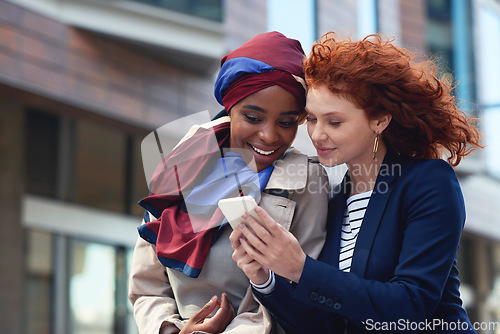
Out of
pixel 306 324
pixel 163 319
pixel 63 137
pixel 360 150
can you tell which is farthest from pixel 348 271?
pixel 63 137

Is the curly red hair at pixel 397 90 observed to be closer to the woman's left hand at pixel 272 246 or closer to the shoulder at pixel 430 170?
the shoulder at pixel 430 170

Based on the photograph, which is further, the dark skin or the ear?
the dark skin

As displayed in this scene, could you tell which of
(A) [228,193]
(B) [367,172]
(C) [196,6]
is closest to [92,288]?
(C) [196,6]

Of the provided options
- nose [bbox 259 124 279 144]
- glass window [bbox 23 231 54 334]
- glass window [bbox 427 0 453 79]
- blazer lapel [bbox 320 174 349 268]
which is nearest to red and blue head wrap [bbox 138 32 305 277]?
nose [bbox 259 124 279 144]

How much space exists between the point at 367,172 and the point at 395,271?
1.34 ft

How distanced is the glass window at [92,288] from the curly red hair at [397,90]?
294 inches

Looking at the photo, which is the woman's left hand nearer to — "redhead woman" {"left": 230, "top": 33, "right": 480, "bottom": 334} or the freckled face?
"redhead woman" {"left": 230, "top": 33, "right": 480, "bottom": 334}

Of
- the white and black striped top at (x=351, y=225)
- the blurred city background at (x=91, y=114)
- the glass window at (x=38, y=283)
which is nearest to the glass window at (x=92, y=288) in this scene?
the blurred city background at (x=91, y=114)

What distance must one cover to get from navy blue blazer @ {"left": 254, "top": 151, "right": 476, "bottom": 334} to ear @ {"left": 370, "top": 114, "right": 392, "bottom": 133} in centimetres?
11

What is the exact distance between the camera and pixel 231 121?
2373mm

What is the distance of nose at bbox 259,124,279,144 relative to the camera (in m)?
2.27

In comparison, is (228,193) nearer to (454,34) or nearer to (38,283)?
(38,283)

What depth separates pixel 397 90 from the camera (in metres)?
2.10

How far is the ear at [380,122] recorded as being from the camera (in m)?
2.14
